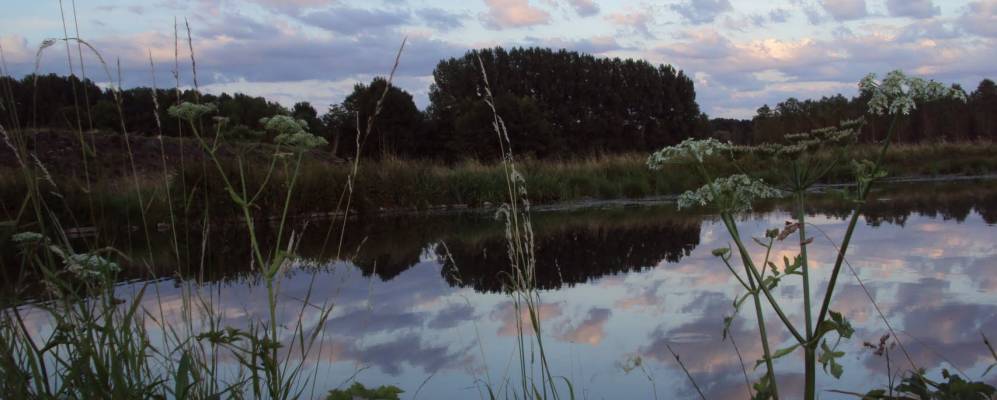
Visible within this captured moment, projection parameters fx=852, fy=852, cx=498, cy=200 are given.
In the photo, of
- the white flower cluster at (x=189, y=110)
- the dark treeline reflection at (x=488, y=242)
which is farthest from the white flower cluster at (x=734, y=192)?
the dark treeline reflection at (x=488, y=242)

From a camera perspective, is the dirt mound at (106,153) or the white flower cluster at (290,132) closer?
the white flower cluster at (290,132)

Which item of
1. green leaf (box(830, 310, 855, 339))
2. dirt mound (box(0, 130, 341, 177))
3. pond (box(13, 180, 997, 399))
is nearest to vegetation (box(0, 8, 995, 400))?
green leaf (box(830, 310, 855, 339))

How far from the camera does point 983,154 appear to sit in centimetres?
2559

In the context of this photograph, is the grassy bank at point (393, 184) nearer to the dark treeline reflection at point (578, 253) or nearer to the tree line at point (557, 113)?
the dark treeline reflection at point (578, 253)

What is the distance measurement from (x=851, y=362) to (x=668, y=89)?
48.5 m

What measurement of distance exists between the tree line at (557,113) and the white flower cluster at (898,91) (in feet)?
100

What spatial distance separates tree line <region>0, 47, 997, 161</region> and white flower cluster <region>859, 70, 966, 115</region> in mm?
30499

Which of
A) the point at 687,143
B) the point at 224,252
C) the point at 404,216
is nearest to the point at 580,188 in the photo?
the point at 404,216

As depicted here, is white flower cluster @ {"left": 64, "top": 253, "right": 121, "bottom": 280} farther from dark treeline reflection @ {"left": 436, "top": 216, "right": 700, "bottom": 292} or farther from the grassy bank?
the grassy bank

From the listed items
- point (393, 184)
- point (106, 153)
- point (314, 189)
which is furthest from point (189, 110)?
point (106, 153)

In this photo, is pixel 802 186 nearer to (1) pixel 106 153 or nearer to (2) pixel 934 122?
(1) pixel 106 153

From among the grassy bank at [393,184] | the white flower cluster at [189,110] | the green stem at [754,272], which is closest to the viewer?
the green stem at [754,272]

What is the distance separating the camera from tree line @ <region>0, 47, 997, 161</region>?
115ft

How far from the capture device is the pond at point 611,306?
3199mm
